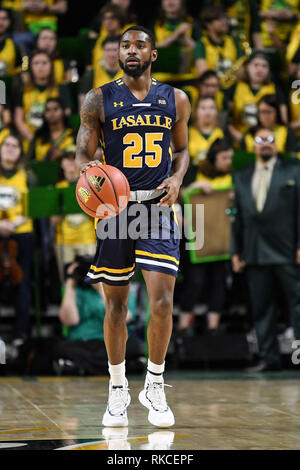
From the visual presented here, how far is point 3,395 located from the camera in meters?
6.31

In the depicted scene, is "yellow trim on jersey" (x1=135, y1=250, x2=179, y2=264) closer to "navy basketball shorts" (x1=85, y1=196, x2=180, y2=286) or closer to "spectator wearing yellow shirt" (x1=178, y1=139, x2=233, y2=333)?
"navy basketball shorts" (x1=85, y1=196, x2=180, y2=286)

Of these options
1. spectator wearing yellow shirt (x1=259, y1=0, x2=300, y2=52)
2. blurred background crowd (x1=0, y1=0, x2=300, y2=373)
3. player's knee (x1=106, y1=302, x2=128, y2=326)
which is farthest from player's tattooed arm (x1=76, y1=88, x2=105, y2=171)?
spectator wearing yellow shirt (x1=259, y1=0, x2=300, y2=52)

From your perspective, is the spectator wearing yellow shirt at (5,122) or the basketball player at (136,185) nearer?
the basketball player at (136,185)

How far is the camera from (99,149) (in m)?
8.79

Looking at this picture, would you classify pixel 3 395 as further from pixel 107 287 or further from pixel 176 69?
pixel 176 69

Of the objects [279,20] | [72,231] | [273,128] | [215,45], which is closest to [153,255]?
[72,231]

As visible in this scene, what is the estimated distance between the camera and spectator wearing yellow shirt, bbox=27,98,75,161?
964cm

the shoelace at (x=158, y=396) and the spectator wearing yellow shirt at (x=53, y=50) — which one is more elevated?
the spectator wearing yellow shirt at (x=53, y=50)

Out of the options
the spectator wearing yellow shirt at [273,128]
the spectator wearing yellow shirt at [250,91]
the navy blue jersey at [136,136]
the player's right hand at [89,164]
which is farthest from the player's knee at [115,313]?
the spectator wearing yellow shirt at [250,91]

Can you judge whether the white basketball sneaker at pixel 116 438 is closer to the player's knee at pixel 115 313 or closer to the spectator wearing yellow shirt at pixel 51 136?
the player's knee at pixel 115 313

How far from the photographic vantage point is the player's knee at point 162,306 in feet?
15.6

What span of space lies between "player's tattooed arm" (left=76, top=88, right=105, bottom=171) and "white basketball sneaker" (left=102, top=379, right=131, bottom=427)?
138 centimetres
